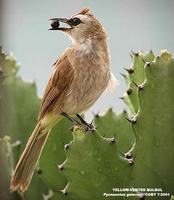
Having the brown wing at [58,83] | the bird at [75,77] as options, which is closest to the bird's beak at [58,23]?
the bird at [75,77]

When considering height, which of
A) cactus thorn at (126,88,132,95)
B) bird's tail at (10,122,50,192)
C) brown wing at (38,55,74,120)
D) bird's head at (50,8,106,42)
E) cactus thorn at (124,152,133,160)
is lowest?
bird's tail at (10,122,50,192)

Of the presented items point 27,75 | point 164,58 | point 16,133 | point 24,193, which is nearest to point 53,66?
point 27,75

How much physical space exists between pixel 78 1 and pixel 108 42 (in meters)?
0.25

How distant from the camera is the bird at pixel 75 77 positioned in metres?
1.52

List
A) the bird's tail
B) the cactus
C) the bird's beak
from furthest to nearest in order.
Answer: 1. the bird's beak
2. the bird's tail
3. the cactus

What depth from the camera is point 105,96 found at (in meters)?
1.64

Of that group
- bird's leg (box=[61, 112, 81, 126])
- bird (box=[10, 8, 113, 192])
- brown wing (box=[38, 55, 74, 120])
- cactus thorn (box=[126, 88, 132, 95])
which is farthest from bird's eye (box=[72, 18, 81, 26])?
cactus thorn (box=[126, 88, 132, 95])

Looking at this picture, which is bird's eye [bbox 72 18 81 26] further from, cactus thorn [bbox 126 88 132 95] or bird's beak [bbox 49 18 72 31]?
cactus thorn [bbox 126 88 132 95]

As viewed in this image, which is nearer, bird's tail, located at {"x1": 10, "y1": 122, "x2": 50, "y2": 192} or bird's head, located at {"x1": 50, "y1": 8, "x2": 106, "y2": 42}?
bird's tail, located at {"x1": 10, "y1": 122, "x2": 50, "y2": 192}

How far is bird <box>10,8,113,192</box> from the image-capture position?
152 centimetres

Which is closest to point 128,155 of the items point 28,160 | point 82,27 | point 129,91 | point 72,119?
point 129,91

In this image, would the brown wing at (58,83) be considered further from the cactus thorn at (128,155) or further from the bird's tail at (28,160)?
the cactus thorn at (128,155)

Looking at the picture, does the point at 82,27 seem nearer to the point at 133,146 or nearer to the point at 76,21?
the point at 76,21

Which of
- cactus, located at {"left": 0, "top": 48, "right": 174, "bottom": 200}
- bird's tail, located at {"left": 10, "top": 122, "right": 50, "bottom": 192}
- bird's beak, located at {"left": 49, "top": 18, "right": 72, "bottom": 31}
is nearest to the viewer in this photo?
cactus, located at {"left": 0, "top": 48, "right": 174, "bottom": 200}
